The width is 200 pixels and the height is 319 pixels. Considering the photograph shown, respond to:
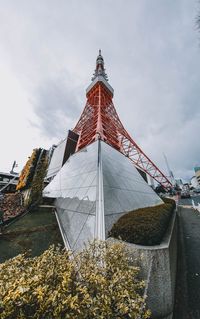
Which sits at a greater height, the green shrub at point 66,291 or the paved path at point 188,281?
the green shrub at point 66,291

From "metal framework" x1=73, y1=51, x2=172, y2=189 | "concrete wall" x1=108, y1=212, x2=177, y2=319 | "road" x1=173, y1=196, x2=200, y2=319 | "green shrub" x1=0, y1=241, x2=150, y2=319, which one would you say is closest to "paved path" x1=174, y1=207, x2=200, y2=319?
"road" x1=173, y1=196, x2=200, y2=319

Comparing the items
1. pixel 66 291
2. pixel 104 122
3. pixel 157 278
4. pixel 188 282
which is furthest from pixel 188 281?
pixel 104 122

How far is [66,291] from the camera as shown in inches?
59.4

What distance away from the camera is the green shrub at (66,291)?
4.26ft

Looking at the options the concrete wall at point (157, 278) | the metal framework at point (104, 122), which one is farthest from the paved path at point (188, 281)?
the metal framework at point (104, 122)

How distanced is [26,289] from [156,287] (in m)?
2.42

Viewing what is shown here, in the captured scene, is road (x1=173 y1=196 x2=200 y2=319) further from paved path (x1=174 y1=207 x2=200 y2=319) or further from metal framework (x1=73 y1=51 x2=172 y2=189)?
metal framework (x1=73 y1=51 x2=172 y2=189)

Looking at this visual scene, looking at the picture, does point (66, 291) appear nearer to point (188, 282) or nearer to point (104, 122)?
point (188, 282)

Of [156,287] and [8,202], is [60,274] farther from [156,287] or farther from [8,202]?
[8,202]

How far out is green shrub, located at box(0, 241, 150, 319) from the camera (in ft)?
4.26

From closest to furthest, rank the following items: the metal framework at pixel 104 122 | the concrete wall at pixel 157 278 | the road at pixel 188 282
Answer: the concrete wall at pixel 157 278, the road at pixel 188 282, the metal framework at pixel 104 122

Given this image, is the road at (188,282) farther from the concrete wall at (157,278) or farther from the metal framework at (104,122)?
the metal framework at (104,122)

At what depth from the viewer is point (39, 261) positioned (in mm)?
1991

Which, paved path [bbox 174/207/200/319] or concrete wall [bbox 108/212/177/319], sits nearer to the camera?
concrete wall [bbox 108/212/177/319]
